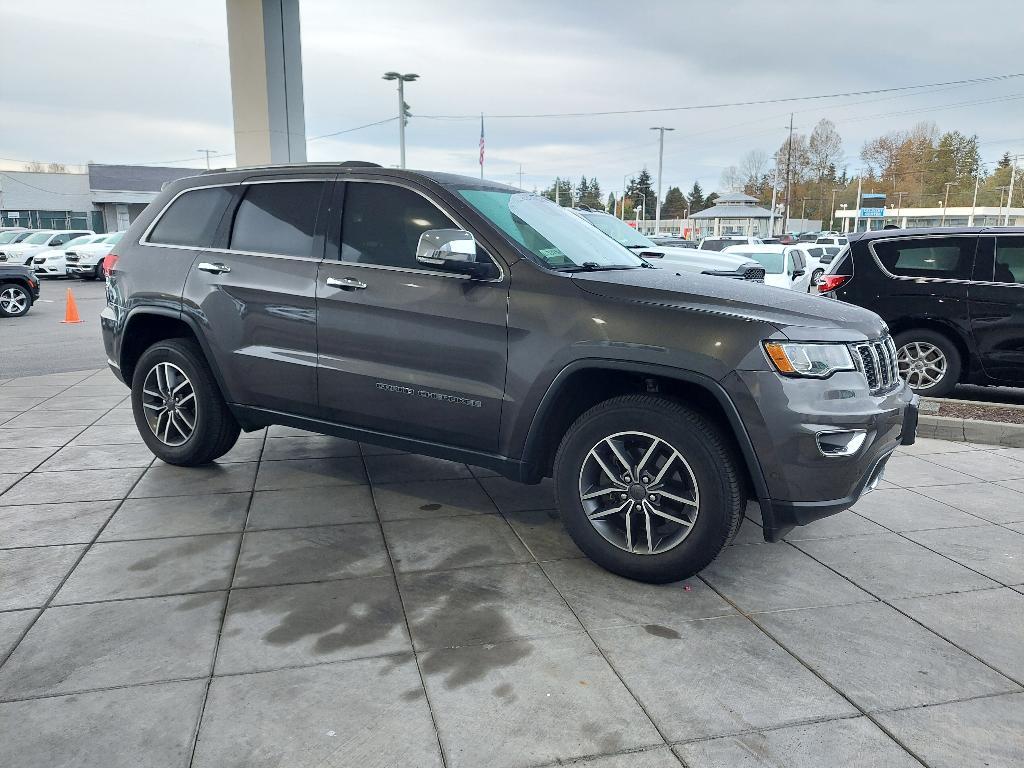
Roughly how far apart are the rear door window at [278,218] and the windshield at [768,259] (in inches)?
503

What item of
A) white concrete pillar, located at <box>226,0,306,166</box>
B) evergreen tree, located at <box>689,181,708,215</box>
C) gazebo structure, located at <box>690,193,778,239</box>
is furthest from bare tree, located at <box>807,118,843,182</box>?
white concrete pillar, located at <box>226,0,306,166</box>

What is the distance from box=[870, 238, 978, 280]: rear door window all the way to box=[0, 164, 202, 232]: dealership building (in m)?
54.6

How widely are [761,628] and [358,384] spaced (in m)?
2.33

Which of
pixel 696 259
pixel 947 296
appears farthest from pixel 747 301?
pixel 696 259

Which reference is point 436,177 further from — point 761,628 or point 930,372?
point 930,372

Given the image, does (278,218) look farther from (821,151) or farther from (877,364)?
(821,151)

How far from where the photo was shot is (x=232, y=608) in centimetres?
334

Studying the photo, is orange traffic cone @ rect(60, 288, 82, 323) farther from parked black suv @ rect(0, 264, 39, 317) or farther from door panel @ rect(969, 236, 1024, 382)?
door panel @ rect(969, 236, 1024, 382)

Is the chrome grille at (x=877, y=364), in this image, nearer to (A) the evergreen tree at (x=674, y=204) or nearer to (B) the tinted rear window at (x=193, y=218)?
(B) the tinted rear window at (x=193, y=218)

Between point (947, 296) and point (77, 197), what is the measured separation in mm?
60991

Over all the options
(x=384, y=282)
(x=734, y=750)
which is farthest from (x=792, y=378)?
(x=384, y=282)

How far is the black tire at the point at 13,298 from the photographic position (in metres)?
15.4

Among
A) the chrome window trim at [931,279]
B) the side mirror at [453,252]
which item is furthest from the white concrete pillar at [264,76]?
the side mirror at [453,252]

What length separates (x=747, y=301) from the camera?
136 inches
